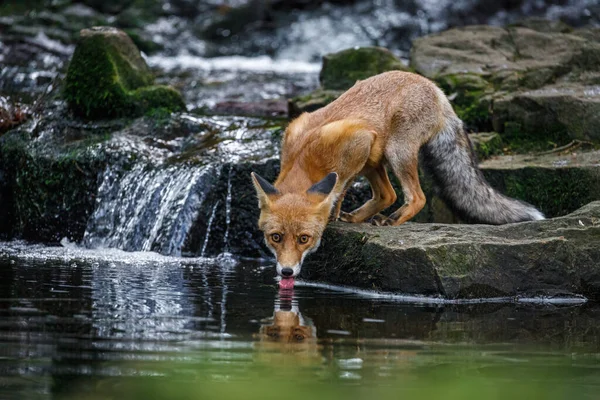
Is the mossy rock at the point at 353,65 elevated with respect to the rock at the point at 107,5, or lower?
lower

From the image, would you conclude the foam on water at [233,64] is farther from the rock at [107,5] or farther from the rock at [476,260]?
the rock at [476,260]

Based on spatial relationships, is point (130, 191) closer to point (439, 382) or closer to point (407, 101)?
point (407, 101)

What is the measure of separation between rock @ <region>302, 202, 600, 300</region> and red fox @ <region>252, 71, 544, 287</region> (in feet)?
1.55

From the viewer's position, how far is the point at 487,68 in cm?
1309

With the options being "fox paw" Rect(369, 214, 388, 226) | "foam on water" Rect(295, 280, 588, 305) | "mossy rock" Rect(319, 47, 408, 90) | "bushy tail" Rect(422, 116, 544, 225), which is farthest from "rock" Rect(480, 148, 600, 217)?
"mossy rock" Rect(319, 47, 408, 90)

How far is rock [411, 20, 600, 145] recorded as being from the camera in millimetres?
10984

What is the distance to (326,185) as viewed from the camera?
7125 millimetres

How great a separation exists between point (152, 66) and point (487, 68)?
8.72 metres

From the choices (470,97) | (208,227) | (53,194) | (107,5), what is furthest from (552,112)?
(107,5)

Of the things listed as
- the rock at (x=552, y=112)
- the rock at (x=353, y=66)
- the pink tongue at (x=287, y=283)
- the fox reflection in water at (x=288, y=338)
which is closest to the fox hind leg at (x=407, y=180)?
the pink tongue at (x=287, y=283)

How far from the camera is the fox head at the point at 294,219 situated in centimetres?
680

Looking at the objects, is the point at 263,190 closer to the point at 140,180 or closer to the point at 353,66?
the point at 140,180

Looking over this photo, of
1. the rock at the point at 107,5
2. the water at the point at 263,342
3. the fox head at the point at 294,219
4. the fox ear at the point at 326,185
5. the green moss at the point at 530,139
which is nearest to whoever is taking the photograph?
the water at the point at 263,342

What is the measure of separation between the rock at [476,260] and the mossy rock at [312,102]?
471 centimetres
